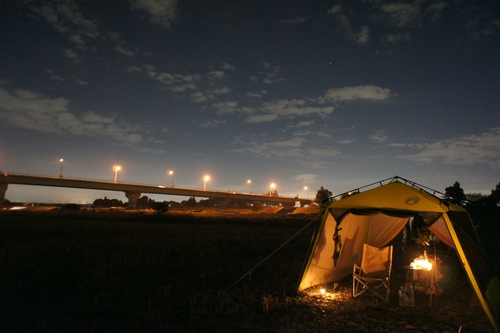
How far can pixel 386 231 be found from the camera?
28.8 ft

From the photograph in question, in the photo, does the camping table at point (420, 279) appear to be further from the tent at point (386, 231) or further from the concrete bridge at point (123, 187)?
the concrete bridge at point (123, 187)

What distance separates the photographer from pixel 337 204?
265 inches

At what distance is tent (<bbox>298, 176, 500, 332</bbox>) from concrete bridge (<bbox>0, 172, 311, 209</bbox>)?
4603 cm

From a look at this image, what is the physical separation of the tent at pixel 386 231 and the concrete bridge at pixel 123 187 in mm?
46028

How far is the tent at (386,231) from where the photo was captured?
532 centimetres

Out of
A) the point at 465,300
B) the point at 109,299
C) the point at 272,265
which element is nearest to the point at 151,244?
the point at 272,265

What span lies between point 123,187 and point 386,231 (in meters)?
52.2

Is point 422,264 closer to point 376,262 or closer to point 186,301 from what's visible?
point 376,262

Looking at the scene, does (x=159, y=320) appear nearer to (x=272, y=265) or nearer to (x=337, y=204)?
(x=337, y=204)

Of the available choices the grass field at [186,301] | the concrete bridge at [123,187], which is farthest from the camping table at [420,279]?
the concrete bridge at [123,187]

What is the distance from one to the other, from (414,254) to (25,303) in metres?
12.1

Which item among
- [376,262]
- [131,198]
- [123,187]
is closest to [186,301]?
[376,262]

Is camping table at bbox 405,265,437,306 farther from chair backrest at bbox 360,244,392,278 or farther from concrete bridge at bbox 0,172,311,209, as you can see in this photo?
concrete bridge at bbox 0,172,311,209

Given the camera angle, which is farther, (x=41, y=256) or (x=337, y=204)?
(x=41, y=256)
